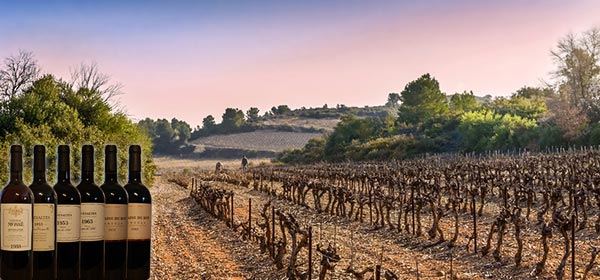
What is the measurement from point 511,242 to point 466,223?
3938 millimetres

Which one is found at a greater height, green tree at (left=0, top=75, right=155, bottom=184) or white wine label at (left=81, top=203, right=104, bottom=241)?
green tree at (left=0, top=75, right=155, bottom=184)

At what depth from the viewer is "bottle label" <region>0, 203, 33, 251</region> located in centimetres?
316

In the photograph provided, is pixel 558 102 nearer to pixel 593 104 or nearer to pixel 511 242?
pixel 593 104

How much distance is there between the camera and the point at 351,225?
1939cm

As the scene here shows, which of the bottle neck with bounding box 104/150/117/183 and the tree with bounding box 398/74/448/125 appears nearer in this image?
the bottle neck with bounding box 104/150/117/183

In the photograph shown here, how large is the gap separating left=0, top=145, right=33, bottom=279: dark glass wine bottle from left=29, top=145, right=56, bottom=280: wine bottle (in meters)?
0.02

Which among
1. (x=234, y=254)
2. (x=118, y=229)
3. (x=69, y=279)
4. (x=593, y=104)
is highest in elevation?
(x=593, y=104)

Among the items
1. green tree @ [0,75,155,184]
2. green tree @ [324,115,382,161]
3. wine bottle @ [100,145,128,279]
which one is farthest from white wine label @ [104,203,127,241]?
green tree @ [324,115,382,161]

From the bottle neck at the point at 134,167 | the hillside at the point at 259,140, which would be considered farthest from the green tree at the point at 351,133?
the bottle neck at the point at 134,167

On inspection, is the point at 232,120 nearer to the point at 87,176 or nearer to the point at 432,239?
the point at 432,239

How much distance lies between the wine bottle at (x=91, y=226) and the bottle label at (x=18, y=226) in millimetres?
256

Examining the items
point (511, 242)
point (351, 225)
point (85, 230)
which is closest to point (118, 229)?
point (85, 230)

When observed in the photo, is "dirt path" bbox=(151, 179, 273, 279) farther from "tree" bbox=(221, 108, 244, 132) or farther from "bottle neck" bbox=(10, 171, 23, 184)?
"tree" bbox=(221, 108, 244, 132)

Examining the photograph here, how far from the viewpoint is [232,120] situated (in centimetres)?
11825
